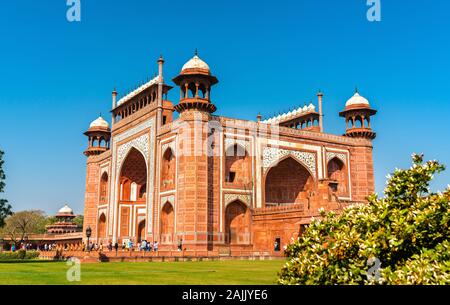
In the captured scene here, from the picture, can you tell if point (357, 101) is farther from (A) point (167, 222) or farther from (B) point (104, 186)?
(B) point (104, 186)

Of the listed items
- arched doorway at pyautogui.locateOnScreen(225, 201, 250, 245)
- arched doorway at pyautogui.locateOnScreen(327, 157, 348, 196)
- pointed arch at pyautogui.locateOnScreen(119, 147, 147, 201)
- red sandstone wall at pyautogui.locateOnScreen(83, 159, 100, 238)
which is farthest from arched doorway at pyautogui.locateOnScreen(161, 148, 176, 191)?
red sandstone wall at pyautogui.locateOnScreen(83, 159, 100, 238)

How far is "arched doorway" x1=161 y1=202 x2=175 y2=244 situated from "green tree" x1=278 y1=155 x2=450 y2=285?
66.9 ft

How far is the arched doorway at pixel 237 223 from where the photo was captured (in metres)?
26.6

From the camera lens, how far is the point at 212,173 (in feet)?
84.9

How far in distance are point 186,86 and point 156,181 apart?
19.8 feet

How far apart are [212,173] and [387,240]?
19.6m

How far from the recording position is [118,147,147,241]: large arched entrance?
111 ft

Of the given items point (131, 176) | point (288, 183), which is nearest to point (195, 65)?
point (288, 183)

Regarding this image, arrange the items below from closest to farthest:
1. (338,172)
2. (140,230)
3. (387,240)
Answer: (387,240) < (338,172) < (140,230)

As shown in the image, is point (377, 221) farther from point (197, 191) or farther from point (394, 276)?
point (197, 191)

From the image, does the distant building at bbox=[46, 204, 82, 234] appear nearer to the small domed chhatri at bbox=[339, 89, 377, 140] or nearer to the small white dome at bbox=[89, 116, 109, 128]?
the small white dome at bbox=[89, 116, 109, 128]
